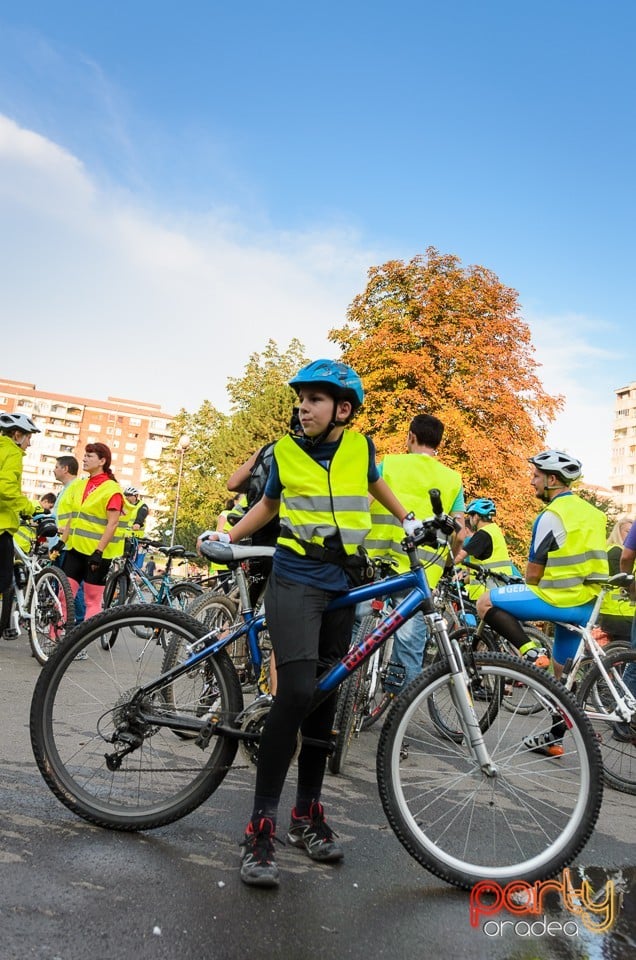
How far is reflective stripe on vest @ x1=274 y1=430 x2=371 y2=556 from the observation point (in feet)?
11.0

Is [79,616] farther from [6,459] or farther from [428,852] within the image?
[428,852]

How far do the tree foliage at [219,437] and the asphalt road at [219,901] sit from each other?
141 ft

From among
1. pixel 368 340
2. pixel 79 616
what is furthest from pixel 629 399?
pixel 79 616

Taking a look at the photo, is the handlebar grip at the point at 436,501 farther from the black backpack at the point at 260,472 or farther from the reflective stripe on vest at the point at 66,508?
the reflective stripe on vest at the point at 66,508

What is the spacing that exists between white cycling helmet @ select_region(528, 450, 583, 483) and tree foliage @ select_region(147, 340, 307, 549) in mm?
40256

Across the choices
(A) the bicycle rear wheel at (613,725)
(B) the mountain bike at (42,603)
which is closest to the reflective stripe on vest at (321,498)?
(A) the bicycle rear wheel at (613,725)

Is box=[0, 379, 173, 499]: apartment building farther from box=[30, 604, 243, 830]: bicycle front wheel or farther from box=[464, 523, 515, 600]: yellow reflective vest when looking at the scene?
box=[30, 604, 243, 830]: bicycle front wheel

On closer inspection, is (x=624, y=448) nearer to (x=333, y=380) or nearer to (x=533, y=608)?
(x=533, y=608)

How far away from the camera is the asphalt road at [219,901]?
2447 millimetres

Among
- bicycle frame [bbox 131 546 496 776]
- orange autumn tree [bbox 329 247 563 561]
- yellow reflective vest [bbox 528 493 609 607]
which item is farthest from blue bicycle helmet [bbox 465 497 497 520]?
orange autumn tree [bbox 329 247 563 561]

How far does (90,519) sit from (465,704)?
6.01 metres

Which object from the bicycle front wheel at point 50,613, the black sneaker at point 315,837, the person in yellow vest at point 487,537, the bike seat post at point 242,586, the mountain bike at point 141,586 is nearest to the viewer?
the black sneaker at point 315,837

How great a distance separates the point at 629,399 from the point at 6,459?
103 metres

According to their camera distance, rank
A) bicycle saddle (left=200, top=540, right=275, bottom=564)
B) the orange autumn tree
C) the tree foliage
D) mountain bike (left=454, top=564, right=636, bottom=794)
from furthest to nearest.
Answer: the tree foliage < the orange autumn tree < mountain bike (left=454, top=564, right=636, bottom=794) < bicycle saddle (left=200, top=540, right=275, bottom=564)
